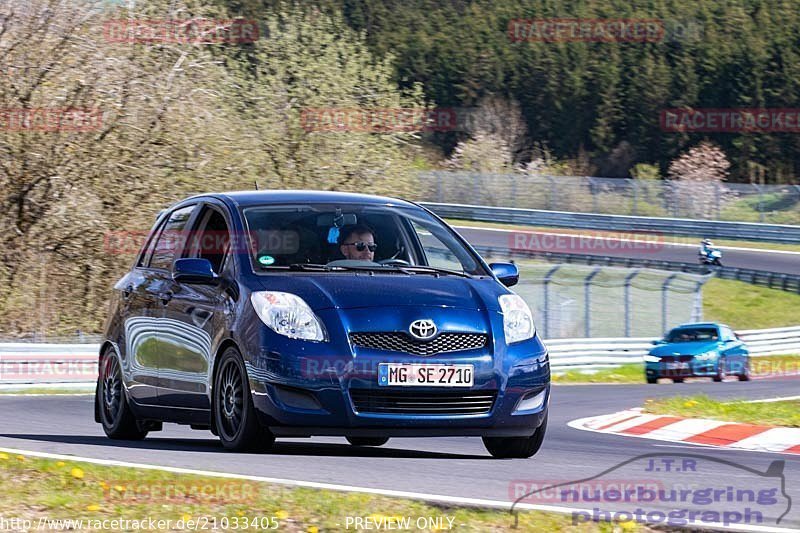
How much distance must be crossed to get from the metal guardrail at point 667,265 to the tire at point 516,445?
1439 inches

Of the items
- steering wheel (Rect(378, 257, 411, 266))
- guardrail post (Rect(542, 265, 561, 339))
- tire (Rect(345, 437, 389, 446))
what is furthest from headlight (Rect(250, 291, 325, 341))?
guardrail post (Rect(542, 265, 561, 339))

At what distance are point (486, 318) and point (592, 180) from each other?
58.6 m

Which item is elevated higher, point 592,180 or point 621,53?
point 621,53

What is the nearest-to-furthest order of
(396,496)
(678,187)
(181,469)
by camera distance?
(396,496) → (181,469) → (678,187)

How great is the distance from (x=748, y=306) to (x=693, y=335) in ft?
62.6

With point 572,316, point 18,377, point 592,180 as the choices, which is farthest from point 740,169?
point 18,377

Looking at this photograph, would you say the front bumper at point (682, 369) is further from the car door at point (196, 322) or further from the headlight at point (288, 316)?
the headlight at point (288, 316)

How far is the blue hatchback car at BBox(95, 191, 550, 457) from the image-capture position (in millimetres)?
7801

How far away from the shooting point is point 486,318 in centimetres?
809

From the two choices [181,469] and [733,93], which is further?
[733,93]

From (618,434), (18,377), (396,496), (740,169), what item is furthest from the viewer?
(740,169)

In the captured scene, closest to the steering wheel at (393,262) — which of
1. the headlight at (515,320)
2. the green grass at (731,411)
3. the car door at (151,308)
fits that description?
the headlight at (515,320)

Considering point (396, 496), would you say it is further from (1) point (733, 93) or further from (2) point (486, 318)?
(1) point (733, 93)

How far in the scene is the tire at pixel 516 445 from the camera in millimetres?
8641
